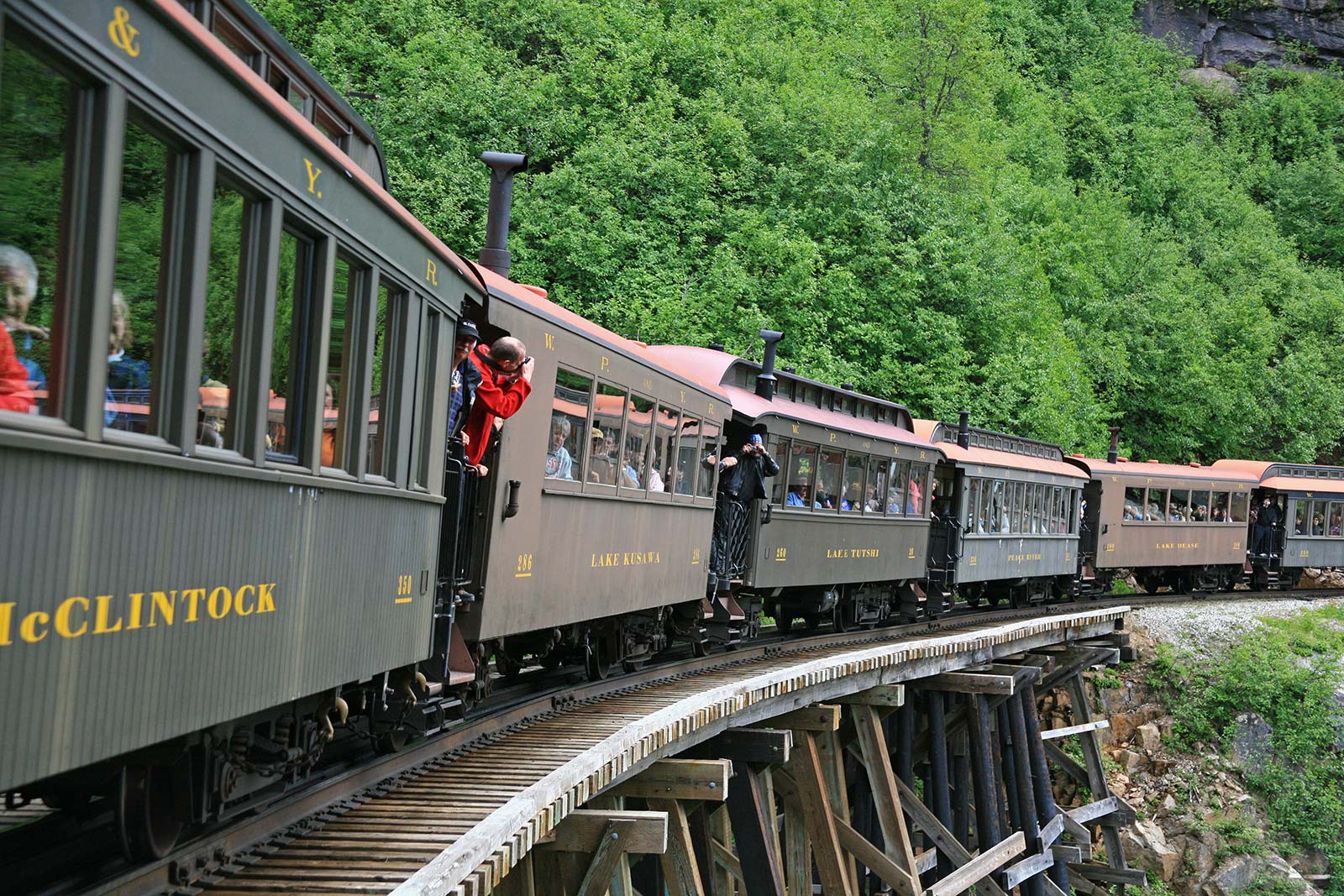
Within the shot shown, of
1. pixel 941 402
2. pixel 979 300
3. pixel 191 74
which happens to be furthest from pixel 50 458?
pixel 979 300

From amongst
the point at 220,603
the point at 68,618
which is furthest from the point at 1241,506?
the point at 68,618

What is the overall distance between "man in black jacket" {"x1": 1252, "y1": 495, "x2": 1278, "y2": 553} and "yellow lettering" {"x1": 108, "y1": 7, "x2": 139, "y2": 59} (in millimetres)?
31095

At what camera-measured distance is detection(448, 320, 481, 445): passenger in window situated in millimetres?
7004

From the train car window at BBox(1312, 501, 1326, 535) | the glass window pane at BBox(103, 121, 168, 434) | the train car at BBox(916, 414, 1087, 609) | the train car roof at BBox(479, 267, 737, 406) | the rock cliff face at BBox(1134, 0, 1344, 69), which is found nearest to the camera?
the glass window pane at BBox(103, 121, 168, 434)

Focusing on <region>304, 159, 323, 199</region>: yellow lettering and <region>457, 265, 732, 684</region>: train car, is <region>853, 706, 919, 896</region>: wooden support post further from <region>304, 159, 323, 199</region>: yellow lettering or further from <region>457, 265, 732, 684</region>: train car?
<region>304, 159, 323, 199</region>: yellow lettering

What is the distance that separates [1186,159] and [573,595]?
49.8 metres

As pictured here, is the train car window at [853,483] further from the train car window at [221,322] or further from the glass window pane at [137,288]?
the glass window pane at [137,288]

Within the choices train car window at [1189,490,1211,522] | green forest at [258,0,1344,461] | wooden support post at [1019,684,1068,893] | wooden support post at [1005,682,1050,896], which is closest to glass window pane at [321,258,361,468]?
wooden support post at [1005,682,1050,896]

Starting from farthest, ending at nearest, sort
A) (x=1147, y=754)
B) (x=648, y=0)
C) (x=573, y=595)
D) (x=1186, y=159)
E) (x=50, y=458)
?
1. (x=1186, y=159)
2. (x=648, y=0)
3. (x=1147, y=754)
4. (x=573, y=595)
5. (x=50, y=458)

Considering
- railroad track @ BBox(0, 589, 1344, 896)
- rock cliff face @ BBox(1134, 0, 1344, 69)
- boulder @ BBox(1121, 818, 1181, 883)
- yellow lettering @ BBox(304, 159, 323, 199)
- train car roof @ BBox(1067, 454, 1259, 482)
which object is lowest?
boulder @ BBox(1121, 818, 1181, 883)

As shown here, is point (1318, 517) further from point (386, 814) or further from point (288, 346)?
point (288, 346)

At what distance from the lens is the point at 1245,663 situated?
906 inches

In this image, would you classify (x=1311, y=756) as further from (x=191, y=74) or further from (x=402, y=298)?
(x=191, y=74)

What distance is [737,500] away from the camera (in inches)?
530
